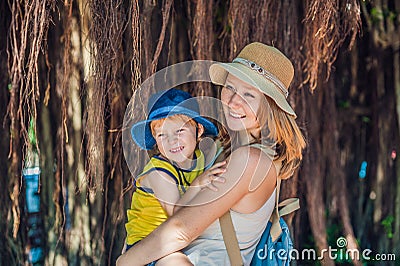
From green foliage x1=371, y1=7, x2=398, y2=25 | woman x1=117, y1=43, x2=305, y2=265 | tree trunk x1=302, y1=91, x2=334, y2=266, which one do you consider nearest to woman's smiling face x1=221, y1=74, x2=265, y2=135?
woman x1=117, y1=43, x2=305, y2=265

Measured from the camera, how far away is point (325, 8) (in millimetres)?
2102

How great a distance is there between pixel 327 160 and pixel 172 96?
1.49 meters

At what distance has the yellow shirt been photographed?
168cm

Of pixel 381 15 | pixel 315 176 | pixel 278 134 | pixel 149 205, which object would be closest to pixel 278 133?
pixel 278 134

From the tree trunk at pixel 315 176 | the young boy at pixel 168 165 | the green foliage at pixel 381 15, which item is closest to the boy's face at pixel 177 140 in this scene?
the young boy at pixel 168 165

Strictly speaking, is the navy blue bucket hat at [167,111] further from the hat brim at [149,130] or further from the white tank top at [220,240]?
the white tank top at [220,240]

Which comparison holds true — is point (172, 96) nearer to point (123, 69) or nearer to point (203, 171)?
point (203, 171)

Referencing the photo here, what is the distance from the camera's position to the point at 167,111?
5.68ft

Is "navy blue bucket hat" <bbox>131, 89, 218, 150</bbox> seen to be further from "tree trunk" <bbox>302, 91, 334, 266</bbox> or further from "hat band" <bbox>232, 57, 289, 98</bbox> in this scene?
"tree trunk" <bbox>302, 91, 334, 266</bbox>

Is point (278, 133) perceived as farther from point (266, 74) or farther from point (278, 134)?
point (266, 74)

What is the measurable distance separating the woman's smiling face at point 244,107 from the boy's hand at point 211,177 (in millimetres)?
110

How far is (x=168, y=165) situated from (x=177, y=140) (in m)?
0.08

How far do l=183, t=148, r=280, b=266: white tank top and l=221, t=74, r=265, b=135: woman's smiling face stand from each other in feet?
0.23

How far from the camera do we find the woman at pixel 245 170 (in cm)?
156
